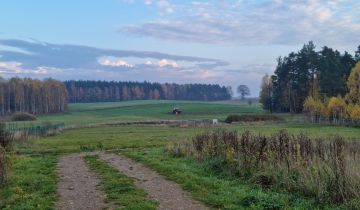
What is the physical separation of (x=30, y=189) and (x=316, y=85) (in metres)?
91.6

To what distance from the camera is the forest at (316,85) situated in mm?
78500

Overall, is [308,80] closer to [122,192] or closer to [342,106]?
[342,106]

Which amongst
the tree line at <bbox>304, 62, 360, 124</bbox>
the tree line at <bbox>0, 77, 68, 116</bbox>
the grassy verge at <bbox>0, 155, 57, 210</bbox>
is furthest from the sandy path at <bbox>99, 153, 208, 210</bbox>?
the tree line at <bbox>0, 77, 68, 116</bbox>

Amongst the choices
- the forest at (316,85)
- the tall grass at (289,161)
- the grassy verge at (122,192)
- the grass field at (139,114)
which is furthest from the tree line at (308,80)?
the grassy verge at (122,192)

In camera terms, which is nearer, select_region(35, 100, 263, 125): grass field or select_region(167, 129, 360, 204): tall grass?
select_region(167, 129, 360, 204): tall grass

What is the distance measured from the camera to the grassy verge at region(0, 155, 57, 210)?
12.6 meters

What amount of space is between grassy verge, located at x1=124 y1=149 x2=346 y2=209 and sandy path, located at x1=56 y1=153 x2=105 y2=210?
2810 mm

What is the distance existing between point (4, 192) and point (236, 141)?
1048 centimetres

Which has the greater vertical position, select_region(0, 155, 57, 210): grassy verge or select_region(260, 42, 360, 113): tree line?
select_region(260, 42, 360, 113): tree line

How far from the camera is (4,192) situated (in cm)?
1460

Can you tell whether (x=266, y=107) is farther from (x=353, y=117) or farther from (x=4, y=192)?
(x=4, y=192)

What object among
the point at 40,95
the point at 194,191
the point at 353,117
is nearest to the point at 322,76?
the point at 353,117

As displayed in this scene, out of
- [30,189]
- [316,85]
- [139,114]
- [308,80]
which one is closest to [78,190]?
[30,189]

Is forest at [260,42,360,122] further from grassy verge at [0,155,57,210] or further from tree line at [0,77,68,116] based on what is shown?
tree line at [0,77,68,116]
